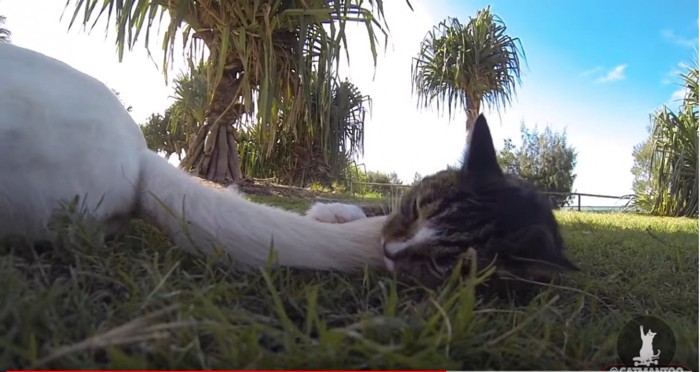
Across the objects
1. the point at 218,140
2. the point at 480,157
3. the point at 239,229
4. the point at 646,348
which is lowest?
the point at 646,348

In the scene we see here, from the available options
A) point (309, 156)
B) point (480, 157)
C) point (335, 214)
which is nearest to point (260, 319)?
point (480, 157)

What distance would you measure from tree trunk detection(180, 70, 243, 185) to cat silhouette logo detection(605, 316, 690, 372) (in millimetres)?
4203

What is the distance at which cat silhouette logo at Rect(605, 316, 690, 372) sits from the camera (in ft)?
1.98

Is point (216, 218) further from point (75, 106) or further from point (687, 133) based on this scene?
point (687, 133)

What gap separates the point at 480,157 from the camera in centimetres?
104

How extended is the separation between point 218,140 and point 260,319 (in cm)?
427

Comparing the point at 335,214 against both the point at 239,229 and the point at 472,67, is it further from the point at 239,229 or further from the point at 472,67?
the point at 472,67

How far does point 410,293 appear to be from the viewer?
31.7 inches

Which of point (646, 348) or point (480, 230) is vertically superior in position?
point (480, 230)

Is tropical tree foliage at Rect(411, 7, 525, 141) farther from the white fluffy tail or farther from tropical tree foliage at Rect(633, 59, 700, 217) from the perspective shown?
the white fluffy tail

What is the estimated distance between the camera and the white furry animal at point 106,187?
0.81 m

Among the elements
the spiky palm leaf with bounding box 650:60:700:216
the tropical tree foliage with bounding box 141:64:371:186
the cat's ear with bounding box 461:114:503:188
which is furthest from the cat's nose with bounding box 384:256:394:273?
the spiky palm leaf with bounding box 650:60:700:216

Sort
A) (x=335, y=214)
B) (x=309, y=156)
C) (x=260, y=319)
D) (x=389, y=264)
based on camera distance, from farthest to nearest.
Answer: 1. (x=309, y=156)
2. (x=335, y=214)
3. (x=389, y=264)
4. (x=260, y=319)

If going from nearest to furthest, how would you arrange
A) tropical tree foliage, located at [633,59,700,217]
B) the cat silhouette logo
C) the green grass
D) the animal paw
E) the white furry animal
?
1. the green grass
2. the cat silhouette logo
3. the white furry animal
4. the animal paw
5. tropical tree foliage, located at [633,59,700,217]
